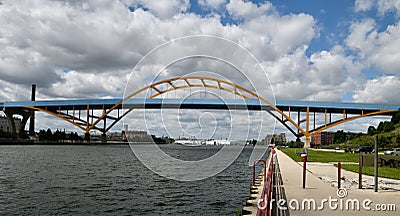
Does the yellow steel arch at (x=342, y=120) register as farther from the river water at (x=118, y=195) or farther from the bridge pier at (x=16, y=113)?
the bridge pier at (x=16, y=113)

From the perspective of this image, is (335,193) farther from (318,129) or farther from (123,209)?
(318,129)

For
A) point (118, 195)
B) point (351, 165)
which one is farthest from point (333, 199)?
point (351, 165)

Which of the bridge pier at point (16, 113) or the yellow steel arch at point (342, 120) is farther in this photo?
the bridge pier at point (16, 113)

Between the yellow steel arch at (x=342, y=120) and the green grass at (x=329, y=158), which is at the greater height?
the yellow steel arch at (x=342, y=120)

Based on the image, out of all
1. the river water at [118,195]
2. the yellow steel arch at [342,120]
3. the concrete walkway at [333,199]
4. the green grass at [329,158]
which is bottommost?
the river water at [118,195]

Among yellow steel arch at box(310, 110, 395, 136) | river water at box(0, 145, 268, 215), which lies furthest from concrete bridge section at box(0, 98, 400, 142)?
river water at box(0, 145, 268, 215)

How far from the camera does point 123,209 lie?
54.1ft

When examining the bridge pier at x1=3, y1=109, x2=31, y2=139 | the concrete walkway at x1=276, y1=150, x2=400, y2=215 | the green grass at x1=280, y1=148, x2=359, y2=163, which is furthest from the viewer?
the bridge pier at x1=3, y1=109, x2=31, y2=139

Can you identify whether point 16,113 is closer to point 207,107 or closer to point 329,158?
point 207,107

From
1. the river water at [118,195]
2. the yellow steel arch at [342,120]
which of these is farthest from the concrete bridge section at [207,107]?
the river water at [118,195]

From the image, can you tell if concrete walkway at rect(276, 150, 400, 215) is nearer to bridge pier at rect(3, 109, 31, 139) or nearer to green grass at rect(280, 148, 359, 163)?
green grass at rect(280, 148, 359, 163)

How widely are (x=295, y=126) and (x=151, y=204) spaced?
10106cm

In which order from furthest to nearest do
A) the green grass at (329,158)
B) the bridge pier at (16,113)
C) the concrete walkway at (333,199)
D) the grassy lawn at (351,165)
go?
the bridge pier at (16,113) → the green grass at (329,158) → the grassy lawn at (351,165) → the concrete walkway at (333,199)

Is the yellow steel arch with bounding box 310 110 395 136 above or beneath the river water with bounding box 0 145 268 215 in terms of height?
above
